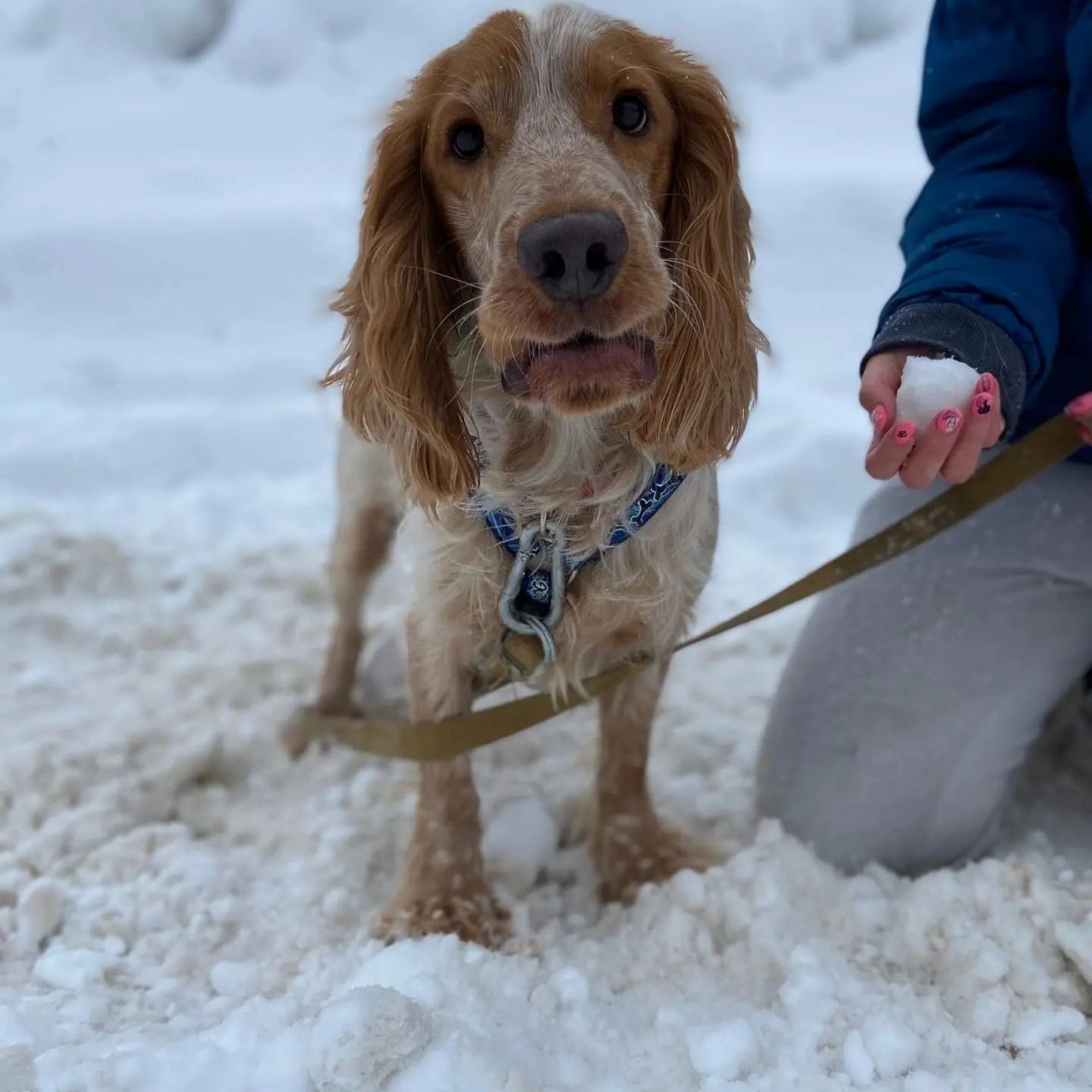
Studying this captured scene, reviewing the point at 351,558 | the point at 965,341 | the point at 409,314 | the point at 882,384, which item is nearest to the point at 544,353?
the point at 409,314

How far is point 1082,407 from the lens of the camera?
1.65 m

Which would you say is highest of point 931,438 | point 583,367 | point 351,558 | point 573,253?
point 573,253

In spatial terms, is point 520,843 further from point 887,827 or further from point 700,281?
point 700,281

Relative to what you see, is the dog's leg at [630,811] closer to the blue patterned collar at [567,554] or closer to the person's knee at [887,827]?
the person's knee at [887,827]

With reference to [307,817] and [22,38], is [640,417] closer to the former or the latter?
[307,817]

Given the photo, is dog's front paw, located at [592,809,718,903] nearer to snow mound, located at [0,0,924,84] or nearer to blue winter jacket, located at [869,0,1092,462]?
blue winter jacket, located at [869,0,1092,462]

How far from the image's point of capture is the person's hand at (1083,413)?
165 centimetres

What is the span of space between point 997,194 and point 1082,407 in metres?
0.50

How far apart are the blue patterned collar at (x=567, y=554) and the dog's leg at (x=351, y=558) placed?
26.0 inches

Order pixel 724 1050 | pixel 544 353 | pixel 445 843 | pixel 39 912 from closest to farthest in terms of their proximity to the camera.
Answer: pixel 544 353 < pixel 724 1050 < pixel 39 912 < pixel 445 843

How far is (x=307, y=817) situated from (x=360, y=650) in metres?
0.51

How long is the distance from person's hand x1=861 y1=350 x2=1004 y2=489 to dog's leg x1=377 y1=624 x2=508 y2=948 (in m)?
0.80

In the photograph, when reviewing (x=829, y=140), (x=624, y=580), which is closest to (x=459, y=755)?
(x=624, y=580)

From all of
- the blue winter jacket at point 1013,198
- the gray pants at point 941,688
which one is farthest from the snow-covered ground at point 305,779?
the blue winter jacket at point 1013,198
